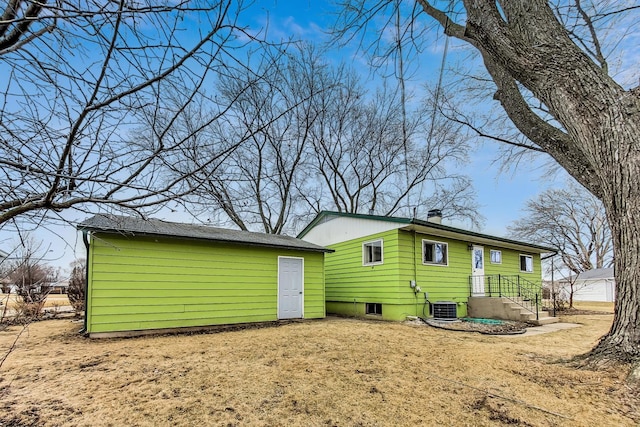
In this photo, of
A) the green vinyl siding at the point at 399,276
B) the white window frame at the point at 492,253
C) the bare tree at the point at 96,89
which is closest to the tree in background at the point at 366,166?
the white window frame at the point at 492,253

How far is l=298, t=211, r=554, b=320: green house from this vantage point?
10.3 meters

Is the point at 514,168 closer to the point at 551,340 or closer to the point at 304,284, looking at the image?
the point at 551,340

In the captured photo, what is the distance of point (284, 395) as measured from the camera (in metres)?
3.57

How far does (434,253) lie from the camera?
1123 cm

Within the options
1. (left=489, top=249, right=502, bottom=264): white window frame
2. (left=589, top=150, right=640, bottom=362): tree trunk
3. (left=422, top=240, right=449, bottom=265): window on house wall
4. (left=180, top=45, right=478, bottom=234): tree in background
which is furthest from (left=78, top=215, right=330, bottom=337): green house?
(left=180, top=45, right=478, bottom=234): tree in background

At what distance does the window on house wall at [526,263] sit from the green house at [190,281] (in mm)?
9180

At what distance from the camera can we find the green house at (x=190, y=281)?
7234mm

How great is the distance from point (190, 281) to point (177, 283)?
0.98 ft

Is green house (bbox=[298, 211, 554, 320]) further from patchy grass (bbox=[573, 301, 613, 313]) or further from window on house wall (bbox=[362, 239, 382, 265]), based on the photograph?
patchy grass (bbox=[573, 301, 613, 313])

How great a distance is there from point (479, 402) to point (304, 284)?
7.22m

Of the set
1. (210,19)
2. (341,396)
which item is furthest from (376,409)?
(210,19)

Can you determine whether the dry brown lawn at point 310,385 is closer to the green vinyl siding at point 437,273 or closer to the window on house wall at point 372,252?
the green vinyl siding at point 437,273

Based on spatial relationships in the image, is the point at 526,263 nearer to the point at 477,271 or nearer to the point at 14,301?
the point at 477,271

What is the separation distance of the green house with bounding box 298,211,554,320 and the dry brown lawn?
4018 mm
